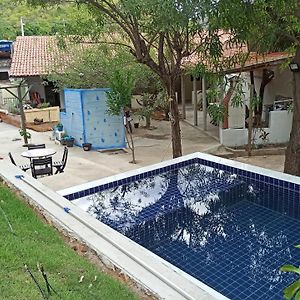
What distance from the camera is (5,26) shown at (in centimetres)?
4109

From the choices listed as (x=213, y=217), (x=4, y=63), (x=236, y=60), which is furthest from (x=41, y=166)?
(x=4, y=63)

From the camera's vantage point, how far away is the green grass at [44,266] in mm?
3842

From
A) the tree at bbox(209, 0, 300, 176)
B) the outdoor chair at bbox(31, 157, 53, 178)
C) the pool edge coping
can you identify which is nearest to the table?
the outdoor chair at bbox(31, 157, 53, 178)

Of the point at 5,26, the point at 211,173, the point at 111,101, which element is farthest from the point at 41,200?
the point at 5,26

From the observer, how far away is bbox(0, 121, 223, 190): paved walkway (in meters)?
11.7

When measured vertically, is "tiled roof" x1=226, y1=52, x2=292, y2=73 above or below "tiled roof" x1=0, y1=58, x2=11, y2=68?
below

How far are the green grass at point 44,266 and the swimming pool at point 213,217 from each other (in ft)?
4.86

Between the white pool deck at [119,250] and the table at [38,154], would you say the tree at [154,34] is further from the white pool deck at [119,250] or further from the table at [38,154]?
the white pool deck at [119,250]

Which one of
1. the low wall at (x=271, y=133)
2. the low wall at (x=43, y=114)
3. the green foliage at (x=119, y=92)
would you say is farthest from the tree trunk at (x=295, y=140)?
the low wall at (x=43, y=114)

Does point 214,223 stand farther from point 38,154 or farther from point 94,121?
point 94,121

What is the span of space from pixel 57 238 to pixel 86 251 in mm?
533

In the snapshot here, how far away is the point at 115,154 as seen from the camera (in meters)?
15.4

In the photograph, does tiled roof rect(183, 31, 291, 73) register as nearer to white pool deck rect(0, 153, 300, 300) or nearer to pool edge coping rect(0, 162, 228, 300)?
white pool deck rect(0, 153, 300, 300)

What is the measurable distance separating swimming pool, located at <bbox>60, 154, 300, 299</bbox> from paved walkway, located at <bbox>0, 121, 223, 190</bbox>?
2663mm
